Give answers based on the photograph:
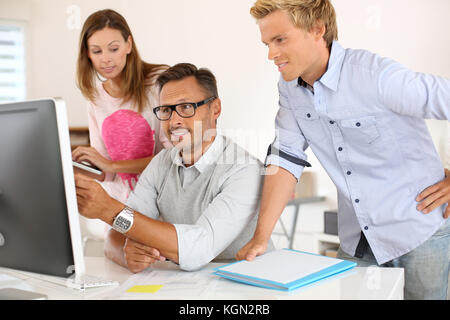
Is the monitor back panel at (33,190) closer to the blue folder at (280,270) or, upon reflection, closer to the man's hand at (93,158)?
the blue folder at (280,270)

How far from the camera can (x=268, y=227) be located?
1.38m

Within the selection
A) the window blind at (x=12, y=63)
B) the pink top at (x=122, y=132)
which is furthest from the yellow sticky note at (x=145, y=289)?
the window blind at (x=12, y=63)

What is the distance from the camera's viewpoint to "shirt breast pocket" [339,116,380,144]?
143 cm

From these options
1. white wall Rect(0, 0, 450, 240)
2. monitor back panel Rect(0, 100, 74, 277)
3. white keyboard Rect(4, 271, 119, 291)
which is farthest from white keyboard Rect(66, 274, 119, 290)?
white wall Rect(0, 0, 450, 240)

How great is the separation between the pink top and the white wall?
94cm

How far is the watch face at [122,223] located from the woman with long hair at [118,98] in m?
0.85

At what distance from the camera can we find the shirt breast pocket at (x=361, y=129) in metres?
1.43

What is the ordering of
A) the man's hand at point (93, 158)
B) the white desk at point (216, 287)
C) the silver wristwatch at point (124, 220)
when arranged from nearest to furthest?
the white desk at point (216, 287), the silver wristwatch at point (124, 220), the man's hand at point (93, 158)

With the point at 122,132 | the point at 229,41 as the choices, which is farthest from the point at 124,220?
the point at 229,41

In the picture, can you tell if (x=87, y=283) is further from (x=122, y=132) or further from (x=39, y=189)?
(x=122, y=132)

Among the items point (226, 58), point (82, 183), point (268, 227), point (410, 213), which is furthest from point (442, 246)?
point (226, 58)

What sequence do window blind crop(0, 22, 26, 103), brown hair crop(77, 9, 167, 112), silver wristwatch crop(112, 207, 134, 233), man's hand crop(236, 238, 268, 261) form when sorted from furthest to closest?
window blind crop(0, 22, 26, 103), brown hair crop(77, 9, 167, 112), man's hand crop(236, 238, 268, 261), silver wristwatch crop(112, 207, 134, 233)

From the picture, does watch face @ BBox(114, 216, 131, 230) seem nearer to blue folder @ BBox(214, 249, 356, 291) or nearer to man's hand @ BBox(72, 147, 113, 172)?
blue folder @ BBox(214, 249, 356, 291)
